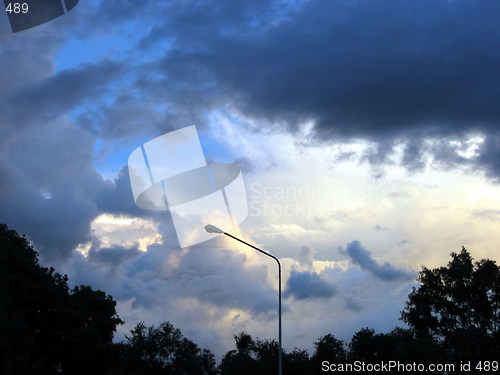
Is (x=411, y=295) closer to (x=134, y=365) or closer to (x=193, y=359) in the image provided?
(x=193, y=359)

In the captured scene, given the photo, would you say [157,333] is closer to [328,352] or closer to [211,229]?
[328,352]

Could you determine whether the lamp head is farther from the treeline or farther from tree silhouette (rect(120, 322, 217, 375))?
tree silhouette (rect(120, 322, 217, 375))

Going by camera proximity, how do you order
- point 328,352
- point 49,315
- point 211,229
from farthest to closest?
point 328,352, point 49,315, point 211,229

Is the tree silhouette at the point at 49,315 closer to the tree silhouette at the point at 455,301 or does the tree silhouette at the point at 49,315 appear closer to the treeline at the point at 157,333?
the treeline at the point at 157,333

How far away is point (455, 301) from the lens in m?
55.8

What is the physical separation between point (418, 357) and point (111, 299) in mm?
31248

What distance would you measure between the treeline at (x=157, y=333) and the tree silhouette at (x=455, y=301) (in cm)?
10

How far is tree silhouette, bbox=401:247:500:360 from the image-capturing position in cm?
5381

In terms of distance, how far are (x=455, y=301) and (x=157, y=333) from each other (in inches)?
1515

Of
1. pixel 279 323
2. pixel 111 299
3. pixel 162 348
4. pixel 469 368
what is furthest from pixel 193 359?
pixel 279 323

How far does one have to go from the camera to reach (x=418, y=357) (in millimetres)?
49969

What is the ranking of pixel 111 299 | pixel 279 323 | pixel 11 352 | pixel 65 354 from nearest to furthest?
pixel 279 323
pixel 11 352
pixel 65 354
pixel 111 299

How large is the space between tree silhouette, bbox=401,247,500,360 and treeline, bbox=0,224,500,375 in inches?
3.9

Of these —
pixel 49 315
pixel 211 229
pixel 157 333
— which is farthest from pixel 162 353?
pixel 211 229
